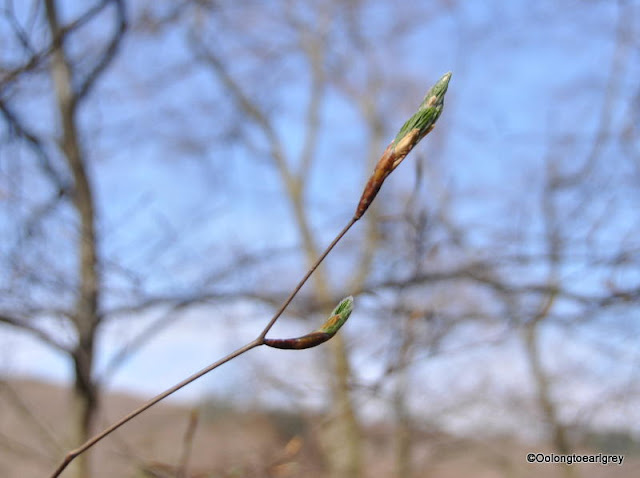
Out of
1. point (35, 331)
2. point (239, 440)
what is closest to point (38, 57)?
point (35, 331)

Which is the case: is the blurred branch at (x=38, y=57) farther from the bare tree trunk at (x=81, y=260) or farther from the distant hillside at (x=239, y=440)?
the distant hillside at (x=239, y=440)

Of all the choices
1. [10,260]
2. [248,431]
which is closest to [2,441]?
[10,260]

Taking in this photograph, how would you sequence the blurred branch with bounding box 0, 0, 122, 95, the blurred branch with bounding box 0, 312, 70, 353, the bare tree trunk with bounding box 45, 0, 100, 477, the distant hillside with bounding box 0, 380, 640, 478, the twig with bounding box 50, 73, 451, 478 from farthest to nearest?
1. the distant hillside with bounding box 0, 380, 640, 478
2. the bare tree trunk with bounding box 45, 0, 100, 477
3. the blurred branch with bounding box 0, 312, 70, 353
4. the blurred branch with bounding box 0, 0, 122, 95
5. the twig with bounding box 50, 73, 451, 478

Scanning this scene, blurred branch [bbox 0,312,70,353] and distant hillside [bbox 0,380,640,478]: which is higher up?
distant hillside [bbox 0,380,640,478]

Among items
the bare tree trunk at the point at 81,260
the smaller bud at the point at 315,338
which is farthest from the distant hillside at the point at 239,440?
the smaller bud at the point at 315,338

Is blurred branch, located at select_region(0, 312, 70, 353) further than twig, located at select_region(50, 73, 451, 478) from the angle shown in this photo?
Yes

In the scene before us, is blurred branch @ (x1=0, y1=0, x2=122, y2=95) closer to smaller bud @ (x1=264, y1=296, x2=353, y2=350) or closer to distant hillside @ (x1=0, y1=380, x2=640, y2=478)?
smaller bud @ (x1=264, y1=296, x2=353, y2=350)

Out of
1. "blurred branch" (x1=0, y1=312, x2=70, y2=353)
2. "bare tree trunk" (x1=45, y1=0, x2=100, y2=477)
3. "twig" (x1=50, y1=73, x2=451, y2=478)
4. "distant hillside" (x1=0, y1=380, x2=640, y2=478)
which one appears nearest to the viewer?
"twig" (x1=50, y1=73, x2=451, y2=478)

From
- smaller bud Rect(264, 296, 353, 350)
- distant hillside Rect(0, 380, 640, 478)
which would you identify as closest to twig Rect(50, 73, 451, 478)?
smaller bud Rect(264, 296, 353, 350)

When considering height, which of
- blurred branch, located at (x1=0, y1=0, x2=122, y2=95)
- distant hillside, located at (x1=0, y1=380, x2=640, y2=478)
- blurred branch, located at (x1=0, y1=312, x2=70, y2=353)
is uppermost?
distant hillside, located at (x1=0, y1=380, x2=640, y2=478)
